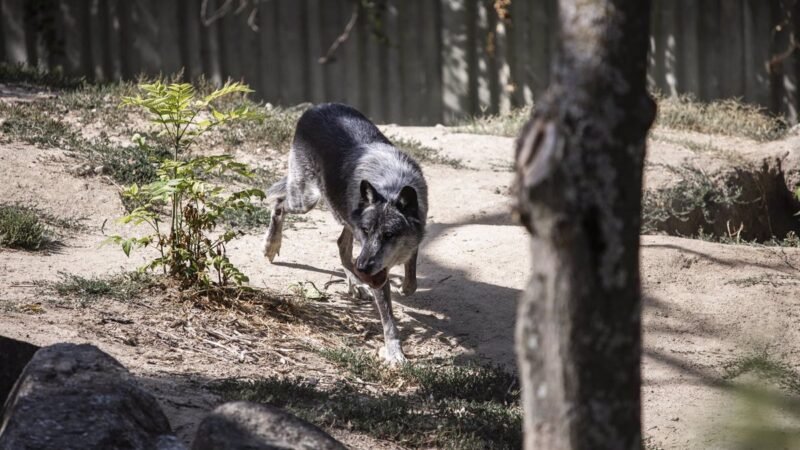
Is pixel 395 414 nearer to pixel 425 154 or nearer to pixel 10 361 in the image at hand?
pixel 10 361

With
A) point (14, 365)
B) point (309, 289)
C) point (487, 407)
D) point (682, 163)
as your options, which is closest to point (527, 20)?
point (682, 163)

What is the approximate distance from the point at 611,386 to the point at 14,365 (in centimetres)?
294

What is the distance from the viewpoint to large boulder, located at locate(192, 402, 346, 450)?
337cm

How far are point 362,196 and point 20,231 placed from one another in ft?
7.76

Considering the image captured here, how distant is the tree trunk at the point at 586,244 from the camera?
215 centimetres

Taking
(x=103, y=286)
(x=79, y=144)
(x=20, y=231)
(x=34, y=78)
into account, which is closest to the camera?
(x=103, y=286)

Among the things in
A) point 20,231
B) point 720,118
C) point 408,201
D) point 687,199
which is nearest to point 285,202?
point 408,201

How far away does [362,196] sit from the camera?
21.0ft

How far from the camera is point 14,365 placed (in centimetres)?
419

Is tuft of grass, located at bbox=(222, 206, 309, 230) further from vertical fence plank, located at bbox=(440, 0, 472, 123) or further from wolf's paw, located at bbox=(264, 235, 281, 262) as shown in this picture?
vertical fence plank, located at bbox=(440, 0, 472, 123)

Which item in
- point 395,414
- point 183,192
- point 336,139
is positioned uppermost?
point 336,139

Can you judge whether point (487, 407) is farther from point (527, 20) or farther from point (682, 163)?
point (527, 20)

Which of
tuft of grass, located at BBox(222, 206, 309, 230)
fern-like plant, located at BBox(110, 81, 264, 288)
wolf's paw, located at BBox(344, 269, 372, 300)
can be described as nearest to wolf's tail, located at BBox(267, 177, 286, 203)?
tuft of grass, located at BBox(222, 206, 309, 230)

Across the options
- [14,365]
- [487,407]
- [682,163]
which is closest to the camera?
[14,365]
